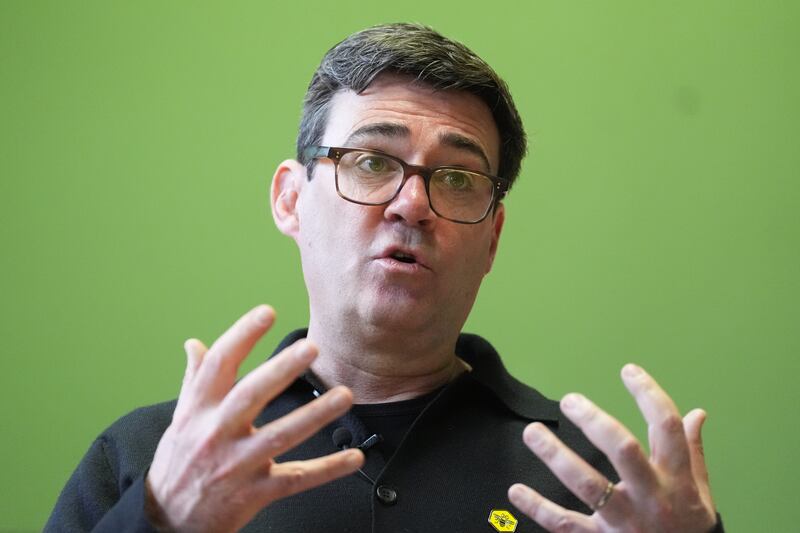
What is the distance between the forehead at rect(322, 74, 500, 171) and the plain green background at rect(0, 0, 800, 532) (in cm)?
48

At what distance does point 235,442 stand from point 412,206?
0.46 m

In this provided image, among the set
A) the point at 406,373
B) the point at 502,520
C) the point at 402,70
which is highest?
the point at 402,70

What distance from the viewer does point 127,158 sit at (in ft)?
5.58

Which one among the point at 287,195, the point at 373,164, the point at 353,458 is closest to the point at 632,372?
the point at 353,458

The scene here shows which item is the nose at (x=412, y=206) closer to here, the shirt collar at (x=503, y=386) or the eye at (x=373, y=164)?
the eye at (x=373, y=164)

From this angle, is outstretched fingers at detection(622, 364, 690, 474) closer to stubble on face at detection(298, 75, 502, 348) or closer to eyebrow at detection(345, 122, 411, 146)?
stubble on face at detection(298, 75, 502, 348)

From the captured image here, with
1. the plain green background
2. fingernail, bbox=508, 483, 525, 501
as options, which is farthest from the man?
the plain green background

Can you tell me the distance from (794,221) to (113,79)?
1.43m

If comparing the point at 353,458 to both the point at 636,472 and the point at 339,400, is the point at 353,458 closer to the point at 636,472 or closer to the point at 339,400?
the point at 339,400

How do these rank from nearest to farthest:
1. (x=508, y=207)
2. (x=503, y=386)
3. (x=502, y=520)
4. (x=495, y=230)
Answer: (x=502, y=520) < (x=503, y=386) < (x=495, y=230) < (x=508, y=207)

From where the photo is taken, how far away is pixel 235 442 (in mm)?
845

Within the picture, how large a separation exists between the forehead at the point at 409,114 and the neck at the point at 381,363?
28cm

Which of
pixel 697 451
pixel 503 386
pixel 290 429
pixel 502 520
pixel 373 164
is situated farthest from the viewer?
pixel 503 386

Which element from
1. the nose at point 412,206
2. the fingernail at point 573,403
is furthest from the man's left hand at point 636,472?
the nose at point 412,206
